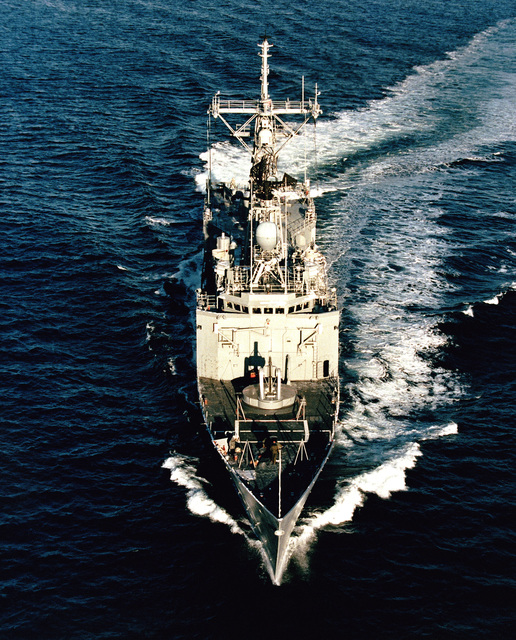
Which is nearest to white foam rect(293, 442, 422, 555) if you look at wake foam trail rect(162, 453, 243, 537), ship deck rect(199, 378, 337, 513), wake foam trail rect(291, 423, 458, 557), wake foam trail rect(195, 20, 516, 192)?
wake foam trail rect(291, 423, 458, 557)

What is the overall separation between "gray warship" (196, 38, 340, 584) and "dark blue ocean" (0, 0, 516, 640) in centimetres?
237

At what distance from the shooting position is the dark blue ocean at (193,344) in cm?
3734

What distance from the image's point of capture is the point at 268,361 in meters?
48.8

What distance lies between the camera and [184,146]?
86.7 m

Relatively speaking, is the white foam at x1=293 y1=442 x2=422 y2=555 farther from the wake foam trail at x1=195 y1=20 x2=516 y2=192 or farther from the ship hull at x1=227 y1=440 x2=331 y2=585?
the wake foam trail at x1=195 y1=20 x2=516 y2=192

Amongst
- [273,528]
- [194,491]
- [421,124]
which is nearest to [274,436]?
[194,491]

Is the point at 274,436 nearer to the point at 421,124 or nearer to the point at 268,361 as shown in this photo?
the point at 268,361

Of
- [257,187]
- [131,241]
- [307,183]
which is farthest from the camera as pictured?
[131,241]

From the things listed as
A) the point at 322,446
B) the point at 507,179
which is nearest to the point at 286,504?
the point at 322,446

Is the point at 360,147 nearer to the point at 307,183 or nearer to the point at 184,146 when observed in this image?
the point at 184,146

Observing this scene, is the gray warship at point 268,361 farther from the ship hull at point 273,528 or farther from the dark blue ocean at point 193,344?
the dark blue ocean at point 193,344

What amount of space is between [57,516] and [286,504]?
462 inches

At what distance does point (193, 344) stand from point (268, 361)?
9.41m

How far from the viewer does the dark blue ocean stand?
123 ft
